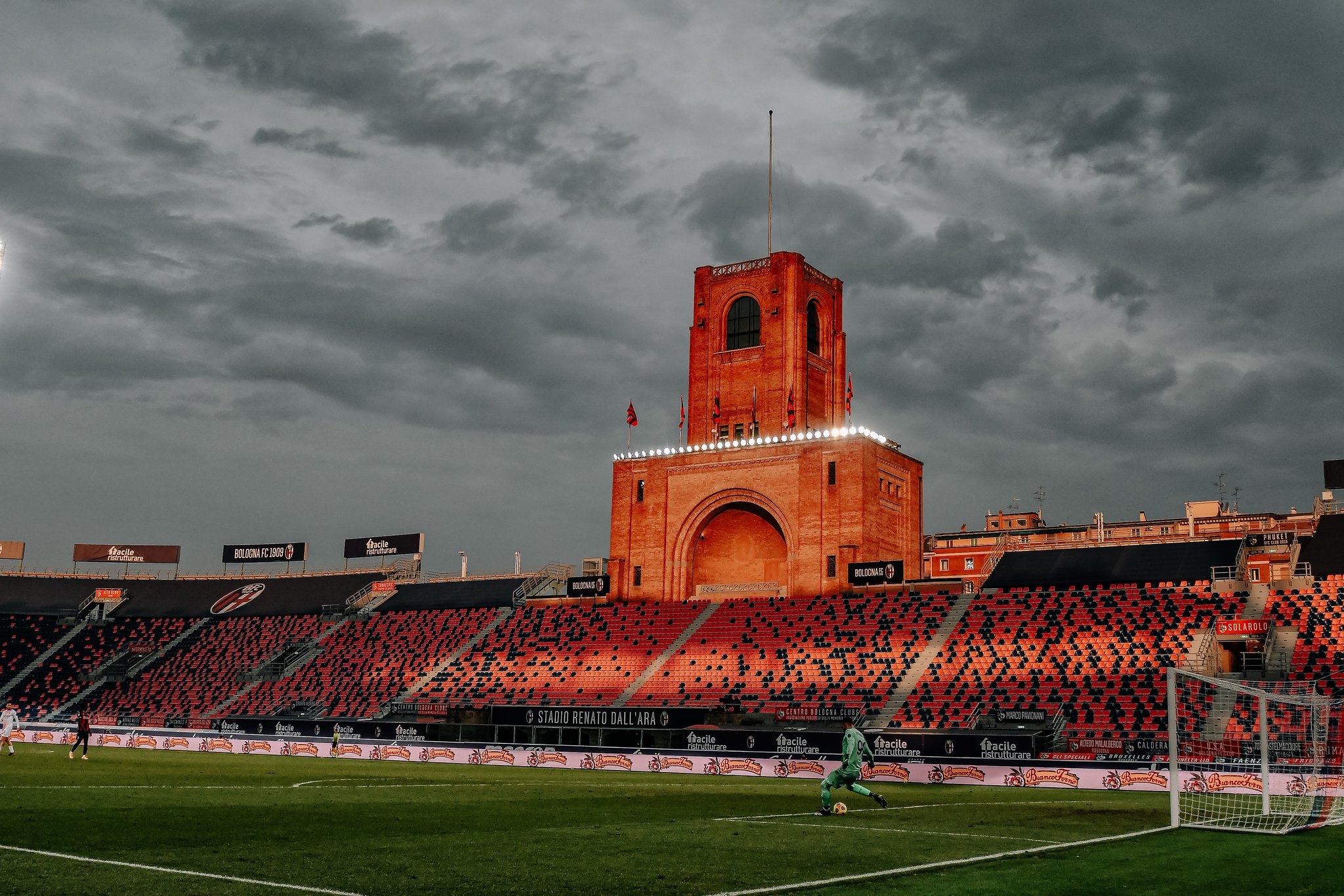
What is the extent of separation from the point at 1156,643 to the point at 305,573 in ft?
203

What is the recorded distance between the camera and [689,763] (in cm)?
4097

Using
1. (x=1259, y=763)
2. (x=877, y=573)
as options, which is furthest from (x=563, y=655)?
(x=1259, y=763)

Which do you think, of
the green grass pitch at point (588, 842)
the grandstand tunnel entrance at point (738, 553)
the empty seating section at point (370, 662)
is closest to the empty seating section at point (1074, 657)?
the grandstand tunnel entrance at point (738, 553)

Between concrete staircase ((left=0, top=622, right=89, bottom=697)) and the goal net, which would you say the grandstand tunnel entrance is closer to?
the goal net

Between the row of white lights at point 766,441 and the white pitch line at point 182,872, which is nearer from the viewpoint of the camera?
the white pitch line at point 182,872

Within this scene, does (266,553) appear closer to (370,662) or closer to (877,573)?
(370,662)

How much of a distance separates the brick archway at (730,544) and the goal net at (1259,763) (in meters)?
32.1

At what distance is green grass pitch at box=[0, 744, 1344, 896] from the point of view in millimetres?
12461

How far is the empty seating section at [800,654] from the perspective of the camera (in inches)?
2127

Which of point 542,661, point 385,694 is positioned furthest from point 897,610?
point 385,694

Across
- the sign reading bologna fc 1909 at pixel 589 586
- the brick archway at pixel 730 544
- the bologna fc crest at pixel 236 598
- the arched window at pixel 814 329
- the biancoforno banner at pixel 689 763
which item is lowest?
the biancoforno banner at pixel 689 763

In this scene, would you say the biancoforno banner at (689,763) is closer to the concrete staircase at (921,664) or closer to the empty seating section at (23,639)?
the concrete staircase at (921,664)

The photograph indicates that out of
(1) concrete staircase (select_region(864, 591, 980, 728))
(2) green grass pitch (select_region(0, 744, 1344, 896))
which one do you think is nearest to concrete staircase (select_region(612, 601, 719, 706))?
(1) concrete staircase (select_region(864, 591, 980, 728))

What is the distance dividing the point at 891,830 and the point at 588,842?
5.36 metres
